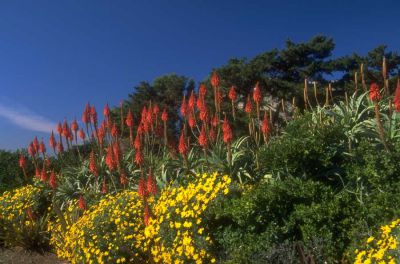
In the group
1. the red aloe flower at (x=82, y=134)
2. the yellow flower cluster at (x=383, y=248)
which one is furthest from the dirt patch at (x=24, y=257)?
the yellow flower cluster at (x=383, y=248)

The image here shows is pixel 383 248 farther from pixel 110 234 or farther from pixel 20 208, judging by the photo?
pixel 20 208

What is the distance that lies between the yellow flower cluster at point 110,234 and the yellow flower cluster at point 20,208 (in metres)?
2.18

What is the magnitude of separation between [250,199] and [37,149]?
6998mm

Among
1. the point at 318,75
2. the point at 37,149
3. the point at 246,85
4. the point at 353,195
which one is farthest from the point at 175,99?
the point at 353,195

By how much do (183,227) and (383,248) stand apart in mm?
2292

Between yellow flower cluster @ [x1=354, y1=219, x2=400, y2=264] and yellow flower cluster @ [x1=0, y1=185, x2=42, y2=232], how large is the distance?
6374 mm

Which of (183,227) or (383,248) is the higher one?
(183,227)

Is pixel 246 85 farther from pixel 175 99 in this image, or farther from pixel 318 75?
pixel 175 99

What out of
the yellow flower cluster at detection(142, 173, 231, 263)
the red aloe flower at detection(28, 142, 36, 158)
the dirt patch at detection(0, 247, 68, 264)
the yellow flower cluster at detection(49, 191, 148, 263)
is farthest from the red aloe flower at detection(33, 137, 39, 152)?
the yellow flower cluster at detection(142, 173, 231, 263)

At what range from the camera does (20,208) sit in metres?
9.73

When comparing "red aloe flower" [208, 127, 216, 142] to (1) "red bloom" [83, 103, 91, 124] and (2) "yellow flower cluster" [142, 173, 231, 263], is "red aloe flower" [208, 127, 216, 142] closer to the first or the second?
(2) "yellow flower cluster" [142, 173, 231, 263]

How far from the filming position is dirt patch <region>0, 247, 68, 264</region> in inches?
335

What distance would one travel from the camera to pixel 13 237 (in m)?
9.11

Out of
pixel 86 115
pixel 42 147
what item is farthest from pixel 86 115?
pixel 42 147
